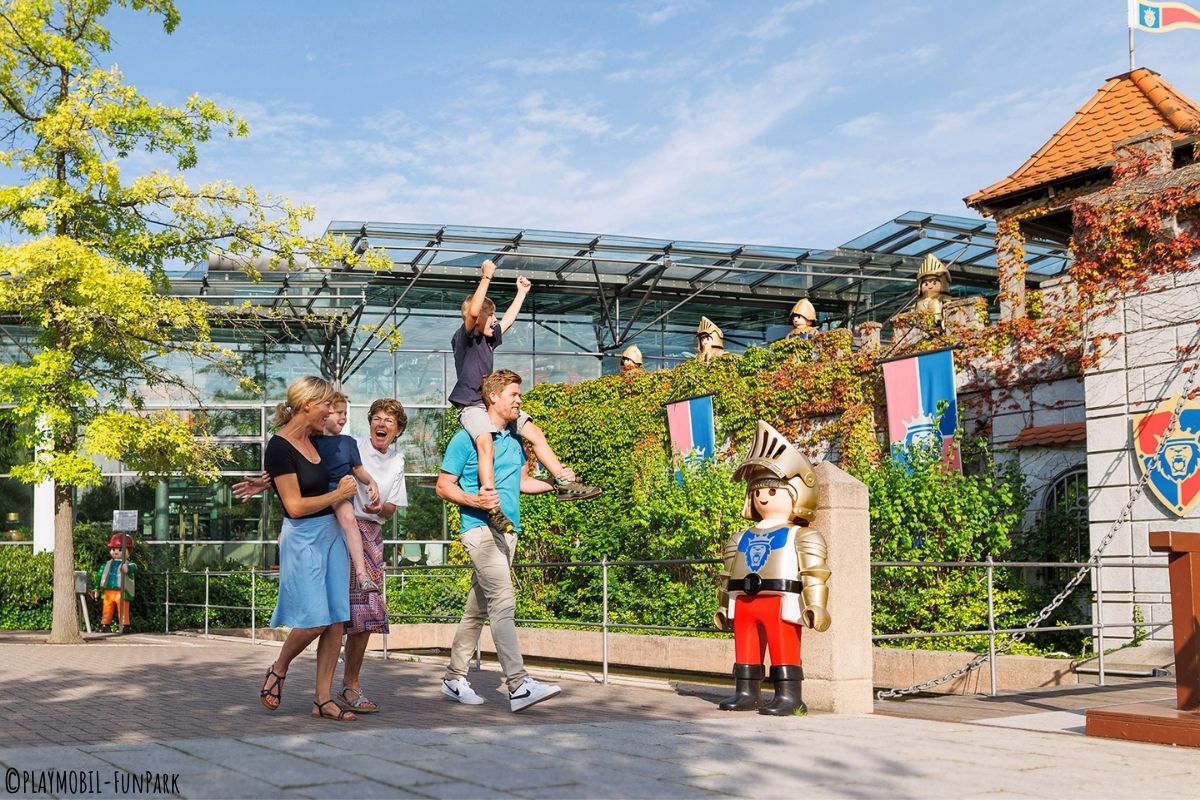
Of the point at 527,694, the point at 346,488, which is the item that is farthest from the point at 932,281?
the point at 346,488

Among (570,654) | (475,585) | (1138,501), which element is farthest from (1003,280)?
(475,585)

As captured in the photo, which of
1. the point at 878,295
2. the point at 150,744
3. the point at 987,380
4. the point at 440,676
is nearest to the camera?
the point at 150,744

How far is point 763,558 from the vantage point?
23.9 feet

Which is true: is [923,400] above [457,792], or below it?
above

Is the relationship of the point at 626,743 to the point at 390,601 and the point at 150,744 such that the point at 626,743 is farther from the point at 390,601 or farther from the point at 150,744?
the point at 390,601

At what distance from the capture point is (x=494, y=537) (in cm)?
737

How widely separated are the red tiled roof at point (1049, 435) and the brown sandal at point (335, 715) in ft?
32.2

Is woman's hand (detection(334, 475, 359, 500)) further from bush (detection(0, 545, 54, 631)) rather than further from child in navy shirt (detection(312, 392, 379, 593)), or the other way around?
bush (detection(0, 545, 54, 631))

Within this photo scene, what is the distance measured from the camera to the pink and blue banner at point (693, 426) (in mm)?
19219

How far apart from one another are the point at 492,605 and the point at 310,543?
1210mm

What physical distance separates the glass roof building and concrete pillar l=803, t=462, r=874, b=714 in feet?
57.6

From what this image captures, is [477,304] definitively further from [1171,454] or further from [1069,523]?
[1069,523]

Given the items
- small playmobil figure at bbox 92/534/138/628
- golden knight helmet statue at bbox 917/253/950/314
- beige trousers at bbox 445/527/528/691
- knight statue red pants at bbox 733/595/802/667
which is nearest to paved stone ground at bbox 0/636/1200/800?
beige trousers at bbox 445/527/528/691

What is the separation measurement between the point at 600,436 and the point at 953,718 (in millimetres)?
13918
